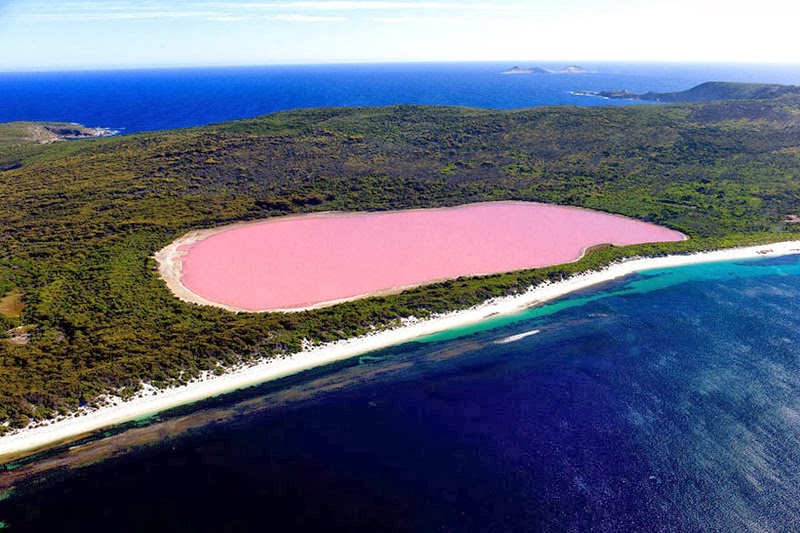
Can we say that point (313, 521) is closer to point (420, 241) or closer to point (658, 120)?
point (420, 241)

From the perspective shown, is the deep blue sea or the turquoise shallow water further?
the turquoise shallow water

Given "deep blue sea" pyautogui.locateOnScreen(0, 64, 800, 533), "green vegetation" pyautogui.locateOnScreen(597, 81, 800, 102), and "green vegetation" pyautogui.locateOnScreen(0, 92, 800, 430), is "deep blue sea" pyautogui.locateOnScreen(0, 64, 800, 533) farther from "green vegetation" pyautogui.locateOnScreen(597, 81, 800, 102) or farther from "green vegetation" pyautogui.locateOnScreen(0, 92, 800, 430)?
"green vegetation" pyautogui.locateOnScreen(597, 81, 800, 102)

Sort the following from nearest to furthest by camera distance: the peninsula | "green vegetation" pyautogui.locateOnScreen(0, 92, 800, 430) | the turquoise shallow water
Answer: the peninsula < "green vegetation" pyautogui.locateOnScreen(0, 92, 800, 430) < the turquoise shallow water

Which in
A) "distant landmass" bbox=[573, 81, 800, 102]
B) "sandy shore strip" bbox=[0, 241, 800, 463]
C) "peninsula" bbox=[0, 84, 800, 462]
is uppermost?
"distant landmass" bbox=[573, 81, 800, 102]

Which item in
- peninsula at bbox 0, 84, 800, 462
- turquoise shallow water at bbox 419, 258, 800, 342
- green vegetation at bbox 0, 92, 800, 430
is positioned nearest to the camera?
peninsula at bbox 0, 84, 800, 462

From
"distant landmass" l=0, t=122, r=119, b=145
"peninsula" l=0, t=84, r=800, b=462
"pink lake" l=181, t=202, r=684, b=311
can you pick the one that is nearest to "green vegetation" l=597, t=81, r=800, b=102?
"peninsula" l=0, t=84, r=800, b=462

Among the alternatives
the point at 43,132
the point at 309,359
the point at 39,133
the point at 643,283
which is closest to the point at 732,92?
the point at 643,283

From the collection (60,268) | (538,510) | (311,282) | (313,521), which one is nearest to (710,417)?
(538,510)
